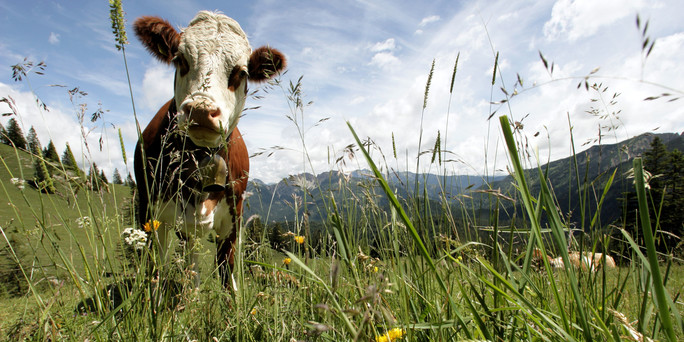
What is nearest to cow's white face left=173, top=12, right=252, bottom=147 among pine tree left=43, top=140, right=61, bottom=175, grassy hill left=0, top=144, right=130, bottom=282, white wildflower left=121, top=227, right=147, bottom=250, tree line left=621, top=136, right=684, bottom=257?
pine tree left=43, top=140, right=61, bottom=175

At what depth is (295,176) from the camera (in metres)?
1.81

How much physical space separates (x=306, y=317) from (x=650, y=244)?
5.00 feet

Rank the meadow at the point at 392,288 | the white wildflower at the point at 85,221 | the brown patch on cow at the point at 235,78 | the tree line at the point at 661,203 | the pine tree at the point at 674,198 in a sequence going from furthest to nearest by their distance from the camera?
the brown patch on cow at the point at 235,78
the pine tree at the point at 674,198
the white wildflower at the point at 85,221
the tree line at the point at 661,203
the meadow at the point at 392,288

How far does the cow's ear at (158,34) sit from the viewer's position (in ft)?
14.6

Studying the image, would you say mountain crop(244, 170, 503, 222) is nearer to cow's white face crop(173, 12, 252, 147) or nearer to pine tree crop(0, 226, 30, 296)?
pine tree crop(0, 226, 30, 296)

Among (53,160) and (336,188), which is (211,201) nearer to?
(53,160)

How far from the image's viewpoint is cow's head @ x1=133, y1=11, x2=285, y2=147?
362 cm

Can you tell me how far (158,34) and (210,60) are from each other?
1.16 metres

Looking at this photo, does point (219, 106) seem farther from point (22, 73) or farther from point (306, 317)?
point (306, 317)

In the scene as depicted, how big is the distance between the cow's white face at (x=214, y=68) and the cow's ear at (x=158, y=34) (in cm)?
20

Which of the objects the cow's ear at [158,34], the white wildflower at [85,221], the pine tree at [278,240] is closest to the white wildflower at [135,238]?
the white wildflower at [85,221]

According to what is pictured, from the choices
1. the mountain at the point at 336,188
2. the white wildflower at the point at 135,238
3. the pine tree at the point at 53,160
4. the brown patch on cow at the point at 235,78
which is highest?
the brown patch on cow at the point at 235,78

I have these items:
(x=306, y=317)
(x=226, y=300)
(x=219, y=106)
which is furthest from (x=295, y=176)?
(x=219, y=106)

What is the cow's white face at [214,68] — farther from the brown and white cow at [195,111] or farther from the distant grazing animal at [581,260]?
the distant grazing animal at [581,260]
